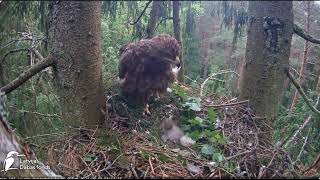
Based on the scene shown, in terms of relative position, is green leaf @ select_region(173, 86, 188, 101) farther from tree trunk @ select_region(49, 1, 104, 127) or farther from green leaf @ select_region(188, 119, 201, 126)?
tree trunk @ select_region(49, 1, 104, 127)

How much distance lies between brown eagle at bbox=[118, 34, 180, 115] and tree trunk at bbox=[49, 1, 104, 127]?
1.81 feet

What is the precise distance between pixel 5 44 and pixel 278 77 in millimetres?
2723

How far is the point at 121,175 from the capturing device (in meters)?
2.61

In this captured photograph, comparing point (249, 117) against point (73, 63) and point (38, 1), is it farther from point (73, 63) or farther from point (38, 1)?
point (38, 1)

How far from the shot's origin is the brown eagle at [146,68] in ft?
12.0

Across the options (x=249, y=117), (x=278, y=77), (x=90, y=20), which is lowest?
(x=249, y=117)

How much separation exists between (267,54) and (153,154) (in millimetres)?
1464

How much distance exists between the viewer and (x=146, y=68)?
3.70 meters

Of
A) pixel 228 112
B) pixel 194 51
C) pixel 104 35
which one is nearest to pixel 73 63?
pixel 228 112

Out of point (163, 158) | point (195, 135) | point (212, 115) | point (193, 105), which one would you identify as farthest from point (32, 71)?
point (212, 115)

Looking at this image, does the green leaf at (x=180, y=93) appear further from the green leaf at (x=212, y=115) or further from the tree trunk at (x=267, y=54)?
the tree trunk at (x=267, y=54)

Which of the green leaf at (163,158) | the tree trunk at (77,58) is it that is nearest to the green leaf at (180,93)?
the tree trunk at (77,58)

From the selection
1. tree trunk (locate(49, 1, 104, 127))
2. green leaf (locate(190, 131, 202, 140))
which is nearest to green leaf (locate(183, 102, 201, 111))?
green leaf (locate(190, 131, 202, 140))

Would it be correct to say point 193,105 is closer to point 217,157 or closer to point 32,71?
point 217,157
